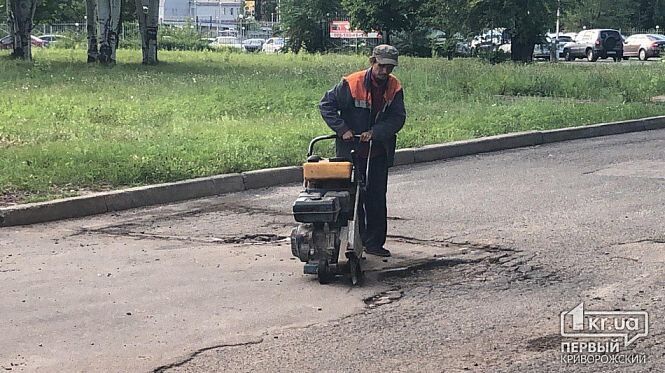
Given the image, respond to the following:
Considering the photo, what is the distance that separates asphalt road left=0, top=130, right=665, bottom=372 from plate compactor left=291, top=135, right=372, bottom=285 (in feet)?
0.61

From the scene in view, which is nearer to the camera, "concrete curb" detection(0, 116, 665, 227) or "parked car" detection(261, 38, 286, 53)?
"concrete curb" detection(0, 116, 665, 227)

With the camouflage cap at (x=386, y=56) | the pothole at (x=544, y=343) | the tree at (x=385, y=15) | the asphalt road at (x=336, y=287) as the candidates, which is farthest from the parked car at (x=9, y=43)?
the pothole at (x=544, y=343)

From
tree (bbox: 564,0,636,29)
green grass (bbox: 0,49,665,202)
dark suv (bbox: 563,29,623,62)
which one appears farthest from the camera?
tree (bbox: 564,0,636,29)

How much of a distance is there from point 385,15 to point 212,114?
119 ft

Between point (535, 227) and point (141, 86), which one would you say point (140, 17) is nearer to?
point (141, 86)

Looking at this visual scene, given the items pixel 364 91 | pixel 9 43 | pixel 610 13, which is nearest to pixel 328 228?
pixel 364 91

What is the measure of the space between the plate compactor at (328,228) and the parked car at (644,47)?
1799 inches

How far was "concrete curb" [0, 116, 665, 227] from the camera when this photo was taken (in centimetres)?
983

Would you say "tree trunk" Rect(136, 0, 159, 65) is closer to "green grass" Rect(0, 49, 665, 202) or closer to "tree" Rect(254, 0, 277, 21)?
"green grass" Rect(0, 49, 665, 202)

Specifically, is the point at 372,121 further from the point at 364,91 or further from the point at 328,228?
the point at 328,228

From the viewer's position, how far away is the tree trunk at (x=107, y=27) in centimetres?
3350

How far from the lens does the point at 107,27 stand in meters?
33.8

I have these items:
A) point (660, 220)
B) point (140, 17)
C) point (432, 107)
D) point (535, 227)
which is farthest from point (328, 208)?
point (140, 17)

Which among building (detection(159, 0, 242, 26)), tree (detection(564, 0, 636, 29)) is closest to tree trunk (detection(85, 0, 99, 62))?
tree (detection(564, 0, 636, 29))
